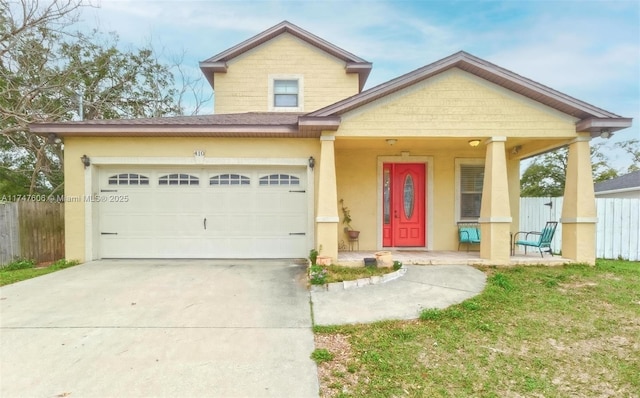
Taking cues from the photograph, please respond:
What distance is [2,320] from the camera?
420cm

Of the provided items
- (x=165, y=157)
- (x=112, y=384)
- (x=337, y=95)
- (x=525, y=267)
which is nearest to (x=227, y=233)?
(x=165, y=157)

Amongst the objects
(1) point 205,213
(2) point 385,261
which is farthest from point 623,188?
(1) point 205,213

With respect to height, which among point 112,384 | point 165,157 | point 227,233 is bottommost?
point 112,384

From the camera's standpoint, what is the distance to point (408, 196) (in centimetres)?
859

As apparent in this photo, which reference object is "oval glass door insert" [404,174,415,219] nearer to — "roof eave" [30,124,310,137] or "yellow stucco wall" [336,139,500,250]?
"yellow stucco wall" [336,139,500,250]

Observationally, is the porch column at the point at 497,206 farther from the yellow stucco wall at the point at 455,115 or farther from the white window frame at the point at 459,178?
the white window frame at the point at 459,178

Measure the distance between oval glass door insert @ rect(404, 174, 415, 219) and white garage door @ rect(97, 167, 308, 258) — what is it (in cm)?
288

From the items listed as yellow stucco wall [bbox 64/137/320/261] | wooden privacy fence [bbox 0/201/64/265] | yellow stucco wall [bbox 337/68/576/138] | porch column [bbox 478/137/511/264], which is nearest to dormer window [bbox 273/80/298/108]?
yellow stucco wall [bbox 64/137/320/261]

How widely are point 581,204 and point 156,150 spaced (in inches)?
385

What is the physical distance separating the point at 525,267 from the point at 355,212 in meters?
4.04

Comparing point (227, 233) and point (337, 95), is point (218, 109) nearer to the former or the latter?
point (337, 95)

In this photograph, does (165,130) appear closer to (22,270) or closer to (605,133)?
(22,270)

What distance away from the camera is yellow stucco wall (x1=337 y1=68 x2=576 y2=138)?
6.62 metres

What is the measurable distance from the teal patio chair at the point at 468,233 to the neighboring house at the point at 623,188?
10260 mm
